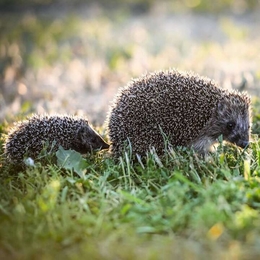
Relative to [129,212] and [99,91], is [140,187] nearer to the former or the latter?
[129,212]

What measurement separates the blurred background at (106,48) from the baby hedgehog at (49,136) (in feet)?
5.74

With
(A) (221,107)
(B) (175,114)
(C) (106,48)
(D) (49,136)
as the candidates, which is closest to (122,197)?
(B) (175,114)

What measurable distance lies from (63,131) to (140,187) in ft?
4.97

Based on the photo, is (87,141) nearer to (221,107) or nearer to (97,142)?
(97,142)

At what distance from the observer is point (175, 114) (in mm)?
6180

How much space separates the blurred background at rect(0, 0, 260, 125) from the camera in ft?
34.1

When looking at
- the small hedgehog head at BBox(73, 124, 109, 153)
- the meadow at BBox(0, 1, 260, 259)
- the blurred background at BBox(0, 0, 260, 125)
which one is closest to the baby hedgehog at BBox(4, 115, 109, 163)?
the small hedgehog head at BBox(73, 124, 109, 153)

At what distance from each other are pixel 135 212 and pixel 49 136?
2164mm

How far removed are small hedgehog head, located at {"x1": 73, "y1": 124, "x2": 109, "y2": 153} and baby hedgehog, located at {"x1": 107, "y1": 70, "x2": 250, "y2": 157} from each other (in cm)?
40

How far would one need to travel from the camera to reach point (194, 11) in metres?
19.9

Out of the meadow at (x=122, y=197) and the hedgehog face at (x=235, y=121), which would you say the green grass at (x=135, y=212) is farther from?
the hedgehog face at (x=235, y=121)

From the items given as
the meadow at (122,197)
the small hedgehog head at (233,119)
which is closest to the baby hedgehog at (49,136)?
the meadow at (122,197)

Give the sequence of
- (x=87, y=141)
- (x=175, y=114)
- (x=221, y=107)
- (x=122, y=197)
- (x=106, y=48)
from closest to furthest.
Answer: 1. (x=122, y=197)
2. (x=175, y=114)
3. (x=221, y=107)
4. (x=87, y=141)
5. (x=106, y=48)

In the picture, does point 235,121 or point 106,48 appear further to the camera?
point 106,48
